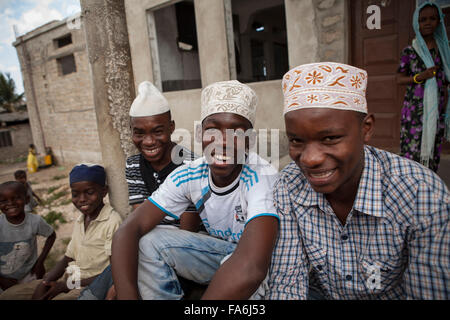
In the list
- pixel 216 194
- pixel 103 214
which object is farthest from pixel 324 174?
pixel 103 214

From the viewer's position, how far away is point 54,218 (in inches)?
208

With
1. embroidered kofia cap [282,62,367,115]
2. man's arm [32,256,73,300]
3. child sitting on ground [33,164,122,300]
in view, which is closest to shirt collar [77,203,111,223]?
child sitting on ground [33,164,122,300]

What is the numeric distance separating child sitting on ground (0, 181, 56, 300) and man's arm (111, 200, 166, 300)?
1.74 m

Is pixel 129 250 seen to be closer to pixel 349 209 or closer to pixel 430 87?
pixel 349 209

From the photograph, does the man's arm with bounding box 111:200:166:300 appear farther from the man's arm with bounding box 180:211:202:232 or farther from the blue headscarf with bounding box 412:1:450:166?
the blue headscarf with bounding box 412:1:450:166

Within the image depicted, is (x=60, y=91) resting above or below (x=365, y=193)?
above

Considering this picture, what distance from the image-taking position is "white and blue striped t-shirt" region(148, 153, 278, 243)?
1.43 metres

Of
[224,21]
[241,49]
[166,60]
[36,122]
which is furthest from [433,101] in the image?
[36,122]

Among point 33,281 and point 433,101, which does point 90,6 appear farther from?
point 433,101

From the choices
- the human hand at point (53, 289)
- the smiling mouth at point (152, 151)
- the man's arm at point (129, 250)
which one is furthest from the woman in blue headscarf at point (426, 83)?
the human hand at point (53, 289)

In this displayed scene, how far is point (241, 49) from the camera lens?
8.64 meters

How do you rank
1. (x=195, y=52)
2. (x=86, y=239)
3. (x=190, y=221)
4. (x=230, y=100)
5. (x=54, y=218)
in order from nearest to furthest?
(x=230, y=100) → (x=190, y=221) → (x=86, y=239) → (x=54, y=218) → (x=195, y=52)

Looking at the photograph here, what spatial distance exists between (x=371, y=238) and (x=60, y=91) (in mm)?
11989

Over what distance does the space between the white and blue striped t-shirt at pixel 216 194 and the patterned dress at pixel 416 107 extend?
6.35 ft
